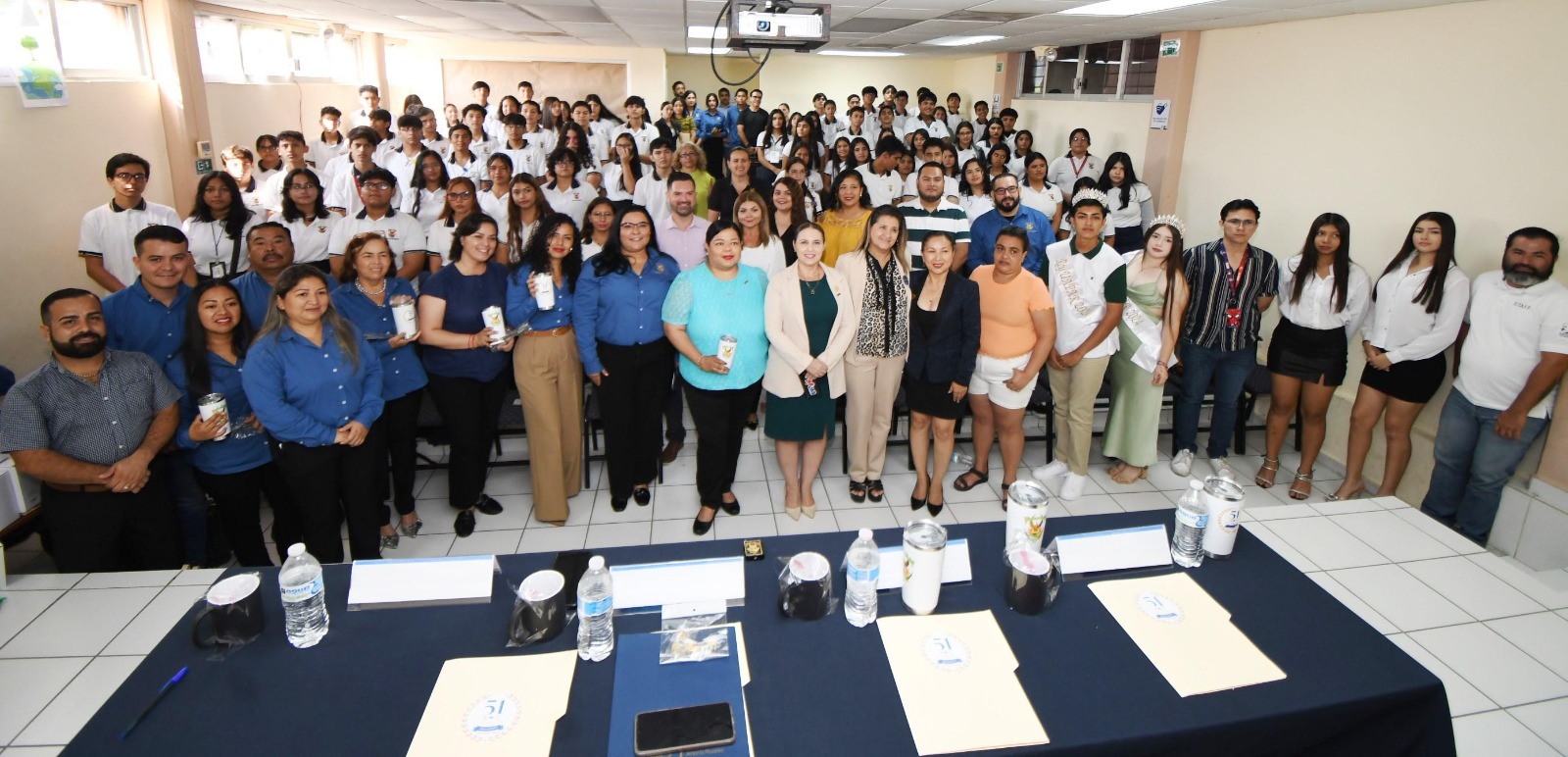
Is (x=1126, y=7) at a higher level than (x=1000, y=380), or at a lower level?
higher

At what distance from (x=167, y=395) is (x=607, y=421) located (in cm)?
172

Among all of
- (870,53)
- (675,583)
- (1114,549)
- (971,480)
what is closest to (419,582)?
(675,583)

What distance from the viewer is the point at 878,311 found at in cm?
366

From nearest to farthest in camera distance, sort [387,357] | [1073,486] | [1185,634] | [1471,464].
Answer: [1185,634]
[387,357]
[1471,464]
[1073,486]

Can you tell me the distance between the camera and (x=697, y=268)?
352 centimetres

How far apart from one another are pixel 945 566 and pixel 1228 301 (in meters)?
3.04

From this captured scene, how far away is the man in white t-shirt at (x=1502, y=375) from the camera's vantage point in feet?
11.2

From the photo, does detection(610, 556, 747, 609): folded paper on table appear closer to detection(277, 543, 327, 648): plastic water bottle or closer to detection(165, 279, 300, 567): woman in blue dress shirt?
detection(277, 543, 327, 648): plastic water bottle

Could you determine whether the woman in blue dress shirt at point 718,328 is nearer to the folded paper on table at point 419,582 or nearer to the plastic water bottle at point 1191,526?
the folded paper on table at point 419,582

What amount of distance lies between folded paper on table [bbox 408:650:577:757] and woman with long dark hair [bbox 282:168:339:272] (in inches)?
131

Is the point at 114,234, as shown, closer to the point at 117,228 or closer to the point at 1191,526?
the point at 117,228

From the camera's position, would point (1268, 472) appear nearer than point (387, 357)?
No

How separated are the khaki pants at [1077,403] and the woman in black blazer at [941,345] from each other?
2.14 feet

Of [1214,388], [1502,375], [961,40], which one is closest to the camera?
[1502,375]
